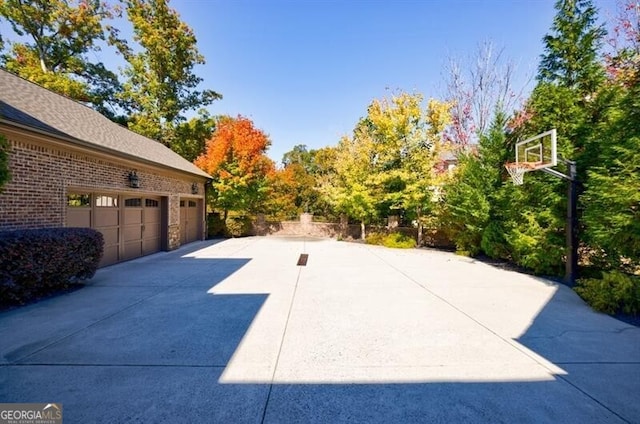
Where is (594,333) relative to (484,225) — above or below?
below

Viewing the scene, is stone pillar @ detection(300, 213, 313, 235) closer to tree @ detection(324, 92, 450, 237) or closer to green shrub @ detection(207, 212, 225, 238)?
tree @ detection(324, 92, 450, 237)

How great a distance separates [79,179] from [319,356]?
308 inches

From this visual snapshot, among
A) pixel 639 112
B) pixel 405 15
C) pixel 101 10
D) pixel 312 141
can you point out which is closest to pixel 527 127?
pixel 639 112

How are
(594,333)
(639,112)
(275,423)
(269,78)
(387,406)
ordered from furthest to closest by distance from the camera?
(269,78), (639,112), (594,333), (387,406), (275,423)

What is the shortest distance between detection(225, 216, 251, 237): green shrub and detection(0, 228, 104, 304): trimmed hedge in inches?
430

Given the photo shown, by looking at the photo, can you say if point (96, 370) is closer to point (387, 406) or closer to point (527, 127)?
point (387, 406)

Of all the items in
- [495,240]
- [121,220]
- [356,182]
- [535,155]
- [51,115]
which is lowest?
[495,240]

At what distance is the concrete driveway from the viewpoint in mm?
2451

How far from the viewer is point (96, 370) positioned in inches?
117

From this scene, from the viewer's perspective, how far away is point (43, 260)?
516 cm

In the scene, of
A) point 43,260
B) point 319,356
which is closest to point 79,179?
point 43,260

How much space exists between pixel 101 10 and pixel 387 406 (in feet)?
95.2

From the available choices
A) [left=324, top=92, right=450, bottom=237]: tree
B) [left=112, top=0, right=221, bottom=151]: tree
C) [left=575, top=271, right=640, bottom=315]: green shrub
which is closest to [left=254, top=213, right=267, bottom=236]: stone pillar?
[left=324, top=92, right=450, bottom=237]: tree

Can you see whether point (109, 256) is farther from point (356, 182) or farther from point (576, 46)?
point (576, 46)
